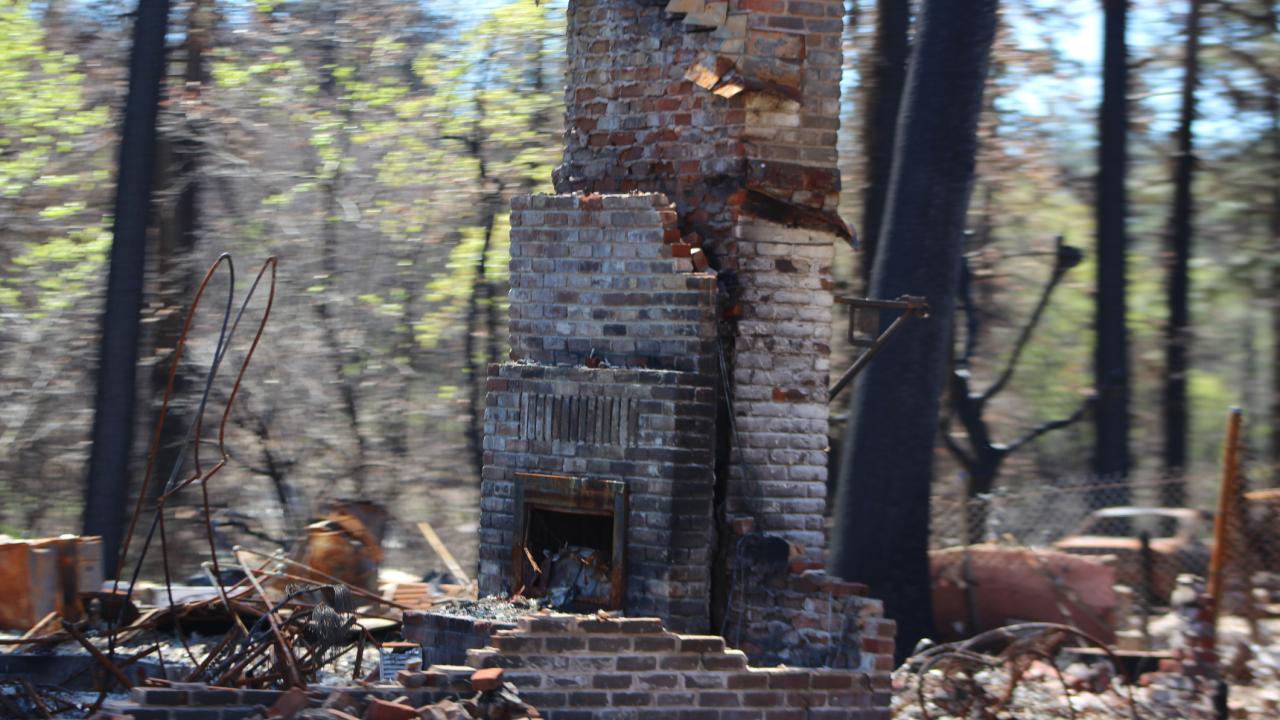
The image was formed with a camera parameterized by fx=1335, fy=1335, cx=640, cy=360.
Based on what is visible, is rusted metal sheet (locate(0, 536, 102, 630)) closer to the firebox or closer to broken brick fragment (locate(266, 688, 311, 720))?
the firebox

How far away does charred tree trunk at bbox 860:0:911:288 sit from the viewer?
42.2 ft

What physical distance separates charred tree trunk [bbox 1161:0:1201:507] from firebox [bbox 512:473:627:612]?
1206 centimetres

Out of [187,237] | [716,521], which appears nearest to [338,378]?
[187,237]

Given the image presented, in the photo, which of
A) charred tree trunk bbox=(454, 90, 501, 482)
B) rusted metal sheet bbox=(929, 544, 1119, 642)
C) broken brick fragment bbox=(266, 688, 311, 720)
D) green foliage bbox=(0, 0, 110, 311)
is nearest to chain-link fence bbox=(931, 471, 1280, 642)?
rusted metal sheet bbox=(929, 544, 1119, 642)

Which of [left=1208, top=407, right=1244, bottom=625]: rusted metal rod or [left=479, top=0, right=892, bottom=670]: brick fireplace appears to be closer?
[left=479, top=0, right=892, bottom=670]: brick fireplace

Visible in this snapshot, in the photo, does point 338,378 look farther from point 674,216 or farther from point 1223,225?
point 1223,225

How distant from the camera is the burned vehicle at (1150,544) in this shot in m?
10.7

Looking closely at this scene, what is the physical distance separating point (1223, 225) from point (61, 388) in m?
14.0

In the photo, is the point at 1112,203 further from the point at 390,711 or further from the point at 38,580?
the point at 390,711

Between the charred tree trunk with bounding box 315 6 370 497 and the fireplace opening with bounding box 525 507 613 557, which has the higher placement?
the fireplace opening with bounding box 525 507 613 557

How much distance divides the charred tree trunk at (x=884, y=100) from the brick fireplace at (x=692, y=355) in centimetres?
672

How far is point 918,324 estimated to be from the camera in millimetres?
9953

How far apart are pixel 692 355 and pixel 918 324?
4.46m

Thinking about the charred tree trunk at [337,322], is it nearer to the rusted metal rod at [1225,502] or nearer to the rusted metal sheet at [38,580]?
the rusted metal sheet at [38,580]
